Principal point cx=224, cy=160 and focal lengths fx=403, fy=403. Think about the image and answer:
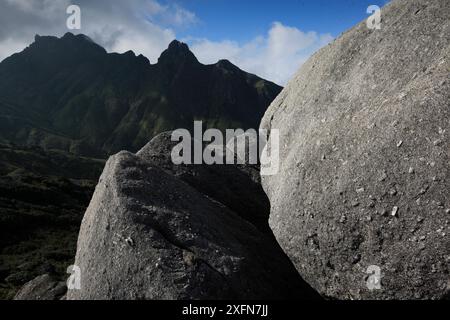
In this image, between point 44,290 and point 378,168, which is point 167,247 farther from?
point 44,290

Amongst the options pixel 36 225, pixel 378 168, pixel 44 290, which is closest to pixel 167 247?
pixel 378 168

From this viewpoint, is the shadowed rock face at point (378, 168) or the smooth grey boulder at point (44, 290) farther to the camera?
the smooth grey boulder at point (44, 290)

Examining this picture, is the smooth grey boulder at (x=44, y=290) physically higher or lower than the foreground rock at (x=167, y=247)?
lower

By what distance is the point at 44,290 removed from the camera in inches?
759

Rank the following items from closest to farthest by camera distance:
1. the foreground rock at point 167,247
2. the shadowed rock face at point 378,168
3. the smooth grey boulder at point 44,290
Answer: the shadowed rock face at point 378,168 < the foreground rock at point 167,247 < the smooth grey boulder at point 44,290

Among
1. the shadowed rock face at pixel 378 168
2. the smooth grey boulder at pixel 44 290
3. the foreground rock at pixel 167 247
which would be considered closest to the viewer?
the shadowed rock face at pixel 378 168

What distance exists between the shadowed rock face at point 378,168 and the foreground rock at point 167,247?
4.37 feet

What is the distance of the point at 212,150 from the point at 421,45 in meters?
10.4

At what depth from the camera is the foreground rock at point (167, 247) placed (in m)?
11.8

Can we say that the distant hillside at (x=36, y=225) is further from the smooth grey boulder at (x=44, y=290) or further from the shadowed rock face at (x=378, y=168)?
the shadowed rock face at (x=378, y=168)

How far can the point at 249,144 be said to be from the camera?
68.8 feet

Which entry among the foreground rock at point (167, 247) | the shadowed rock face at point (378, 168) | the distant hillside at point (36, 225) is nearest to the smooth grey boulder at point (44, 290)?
the foreground rock at point (167, 247)

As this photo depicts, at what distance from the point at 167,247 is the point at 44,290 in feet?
34.2
